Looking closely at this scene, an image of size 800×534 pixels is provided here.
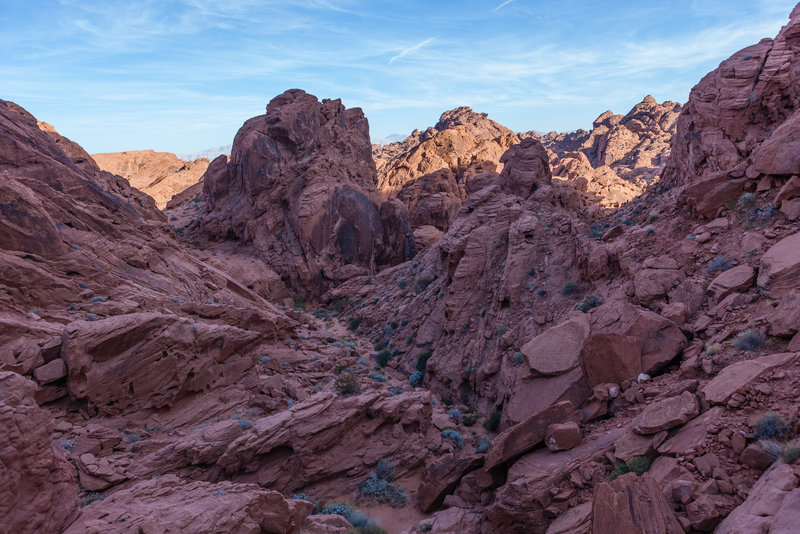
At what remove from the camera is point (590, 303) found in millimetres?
15953

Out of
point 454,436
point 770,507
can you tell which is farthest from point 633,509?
point 454,436

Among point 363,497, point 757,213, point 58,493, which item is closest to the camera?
point 58,493

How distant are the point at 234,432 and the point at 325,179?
30817 millimetres

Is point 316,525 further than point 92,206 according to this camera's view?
No

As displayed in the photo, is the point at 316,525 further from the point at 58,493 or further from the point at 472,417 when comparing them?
the point at 472,417

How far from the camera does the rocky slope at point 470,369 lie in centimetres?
670

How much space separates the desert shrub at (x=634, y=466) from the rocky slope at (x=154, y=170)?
6994 cm

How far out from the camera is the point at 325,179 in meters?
40.2

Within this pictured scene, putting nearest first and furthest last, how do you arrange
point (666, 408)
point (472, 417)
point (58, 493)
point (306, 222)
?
point (58, 493)
point (666, 408)
point (472, 417)
point (306, 222)

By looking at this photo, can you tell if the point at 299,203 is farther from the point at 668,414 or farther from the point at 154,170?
the point at 154,170

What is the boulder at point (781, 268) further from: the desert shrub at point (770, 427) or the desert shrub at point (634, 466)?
the desert shrub at point (634, 466)

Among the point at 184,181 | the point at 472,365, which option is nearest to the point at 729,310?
the point at 472,365

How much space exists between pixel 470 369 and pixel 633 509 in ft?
47.4

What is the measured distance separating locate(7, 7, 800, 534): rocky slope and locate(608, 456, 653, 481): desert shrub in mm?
48
